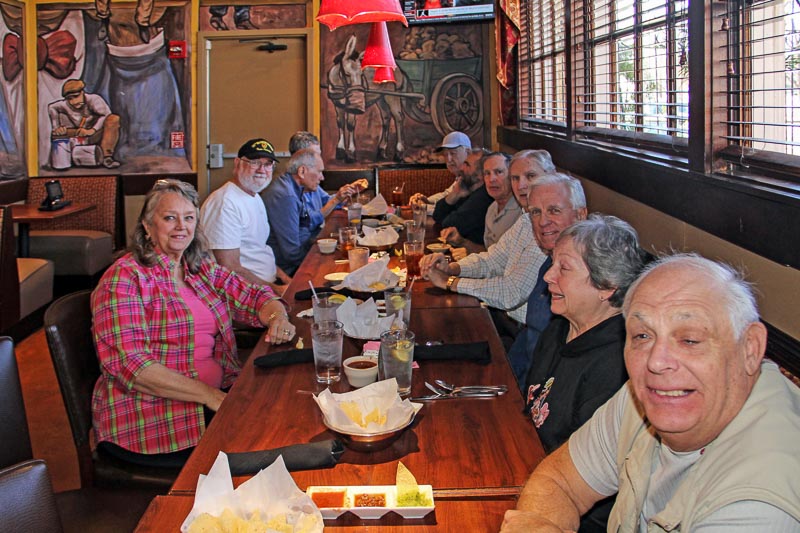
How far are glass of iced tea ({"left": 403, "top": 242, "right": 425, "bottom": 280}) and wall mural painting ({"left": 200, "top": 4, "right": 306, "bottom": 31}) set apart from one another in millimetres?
4777

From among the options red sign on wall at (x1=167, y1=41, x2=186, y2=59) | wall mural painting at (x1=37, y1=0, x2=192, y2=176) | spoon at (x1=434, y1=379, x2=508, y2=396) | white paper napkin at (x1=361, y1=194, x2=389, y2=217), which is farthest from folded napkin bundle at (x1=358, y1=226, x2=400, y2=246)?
red sign on wall at (x1=167, y1=41, x2=186, y2=59)

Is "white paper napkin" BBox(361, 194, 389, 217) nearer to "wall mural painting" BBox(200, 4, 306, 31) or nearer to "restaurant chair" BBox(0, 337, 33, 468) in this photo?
"wall mural painting" BBox(200, 4, 306, 31)

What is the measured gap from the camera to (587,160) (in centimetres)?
392

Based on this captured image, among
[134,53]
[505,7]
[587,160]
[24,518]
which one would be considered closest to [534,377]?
[24,518]

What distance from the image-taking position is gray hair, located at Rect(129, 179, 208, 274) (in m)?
2.63

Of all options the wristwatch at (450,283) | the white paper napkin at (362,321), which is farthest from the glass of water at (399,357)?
the wristwatch at (450,283)

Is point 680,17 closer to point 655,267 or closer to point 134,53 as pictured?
point 655,267

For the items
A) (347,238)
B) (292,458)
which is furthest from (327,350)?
(347,238)

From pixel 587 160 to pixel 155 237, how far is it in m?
2.24

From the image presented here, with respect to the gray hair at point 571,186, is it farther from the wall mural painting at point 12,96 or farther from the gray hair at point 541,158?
the wall mural painting at point 12,96

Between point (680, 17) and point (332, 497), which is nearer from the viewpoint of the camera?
point (332, 497)

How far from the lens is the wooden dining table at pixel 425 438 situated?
4.81ft

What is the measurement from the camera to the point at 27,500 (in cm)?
140

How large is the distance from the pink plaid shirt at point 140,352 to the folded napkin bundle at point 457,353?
31.2 inches
